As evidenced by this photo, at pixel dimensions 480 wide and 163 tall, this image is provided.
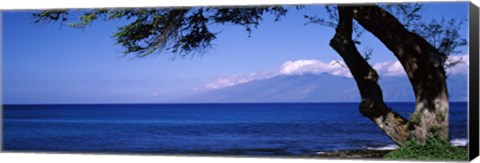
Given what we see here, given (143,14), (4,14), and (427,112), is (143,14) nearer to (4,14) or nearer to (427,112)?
(4,14)

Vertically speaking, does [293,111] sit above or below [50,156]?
above

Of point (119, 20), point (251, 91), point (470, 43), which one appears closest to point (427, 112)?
point (470, 43)

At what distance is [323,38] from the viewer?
12.2m

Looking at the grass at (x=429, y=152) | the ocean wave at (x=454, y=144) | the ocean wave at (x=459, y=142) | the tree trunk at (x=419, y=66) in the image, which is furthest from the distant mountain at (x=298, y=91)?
the ocean wave at (x=459, y=142)

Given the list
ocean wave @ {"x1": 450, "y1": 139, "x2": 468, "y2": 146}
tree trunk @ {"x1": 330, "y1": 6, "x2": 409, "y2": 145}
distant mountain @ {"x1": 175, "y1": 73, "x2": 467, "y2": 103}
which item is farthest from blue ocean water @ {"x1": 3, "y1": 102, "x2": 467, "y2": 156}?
distant mountain @ {"x1": 175, "y1": 73, "x2": 467, "y2": 103}

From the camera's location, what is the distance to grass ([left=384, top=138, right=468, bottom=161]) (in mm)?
10953

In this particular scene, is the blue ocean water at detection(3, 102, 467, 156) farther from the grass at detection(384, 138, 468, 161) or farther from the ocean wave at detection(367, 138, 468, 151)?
the grass at detection(384, 138, 468, 161)

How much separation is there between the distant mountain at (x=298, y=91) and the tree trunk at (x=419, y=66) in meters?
0.36

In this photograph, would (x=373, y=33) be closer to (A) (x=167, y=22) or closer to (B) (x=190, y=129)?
(A) (x=167, y=22)

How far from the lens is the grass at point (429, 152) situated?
10953 millimetres

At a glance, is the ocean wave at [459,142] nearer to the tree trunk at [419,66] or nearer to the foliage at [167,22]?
the tree trunk at [419,66]

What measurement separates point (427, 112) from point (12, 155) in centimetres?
443

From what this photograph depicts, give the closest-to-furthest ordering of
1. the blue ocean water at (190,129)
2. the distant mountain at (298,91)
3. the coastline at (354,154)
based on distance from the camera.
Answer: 1. the coastline at (354,154)
2. the distant mountain at (298,91)
3. the blue ocean water at (190,129)

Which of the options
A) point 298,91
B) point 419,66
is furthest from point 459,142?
point 298,91
